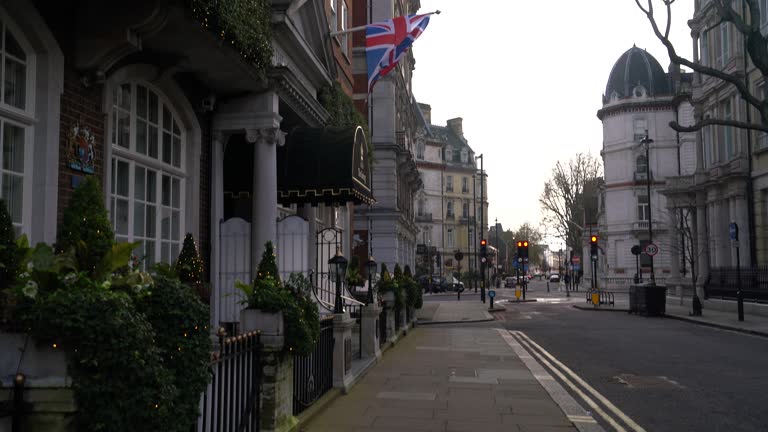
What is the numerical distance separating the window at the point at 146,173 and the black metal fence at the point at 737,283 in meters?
22.9

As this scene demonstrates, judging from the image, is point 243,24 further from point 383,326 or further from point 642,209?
point 642,209

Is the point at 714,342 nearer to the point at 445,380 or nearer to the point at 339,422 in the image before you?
the point at 445,380

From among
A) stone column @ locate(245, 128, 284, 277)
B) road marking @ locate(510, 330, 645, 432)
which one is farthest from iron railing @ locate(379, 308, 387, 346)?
stone column @ locate(245, 128, 284, 277)

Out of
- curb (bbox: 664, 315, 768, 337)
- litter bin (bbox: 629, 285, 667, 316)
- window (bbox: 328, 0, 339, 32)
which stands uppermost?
window (bbox: 328, 0, 339, 32)

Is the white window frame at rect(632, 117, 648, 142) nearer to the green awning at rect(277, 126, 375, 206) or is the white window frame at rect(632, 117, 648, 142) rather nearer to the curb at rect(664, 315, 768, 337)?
the curb at rect(664, 315, 768, 337)

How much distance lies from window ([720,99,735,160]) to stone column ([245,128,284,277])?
29.8 metres

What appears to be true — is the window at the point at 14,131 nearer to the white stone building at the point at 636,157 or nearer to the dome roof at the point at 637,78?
the white stone building at the point at 636,157

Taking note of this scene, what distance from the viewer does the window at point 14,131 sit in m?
7.64

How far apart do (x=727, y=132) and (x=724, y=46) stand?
4501 millimetres

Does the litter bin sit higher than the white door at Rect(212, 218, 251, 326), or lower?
lower

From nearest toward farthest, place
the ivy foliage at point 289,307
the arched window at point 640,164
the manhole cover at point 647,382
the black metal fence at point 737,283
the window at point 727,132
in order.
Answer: the ivy foliage at point 289,307, the manhole cover at point 647,382, the black metal fence at point 737,283, the window at point 727,132, the arched window at point 640,164

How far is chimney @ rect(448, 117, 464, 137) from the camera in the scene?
100 metres

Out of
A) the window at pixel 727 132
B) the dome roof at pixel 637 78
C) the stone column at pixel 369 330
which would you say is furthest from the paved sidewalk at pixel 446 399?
the dome roof at pixel 637 78

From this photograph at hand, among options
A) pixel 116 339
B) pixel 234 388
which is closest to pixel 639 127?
pixel 234 388
